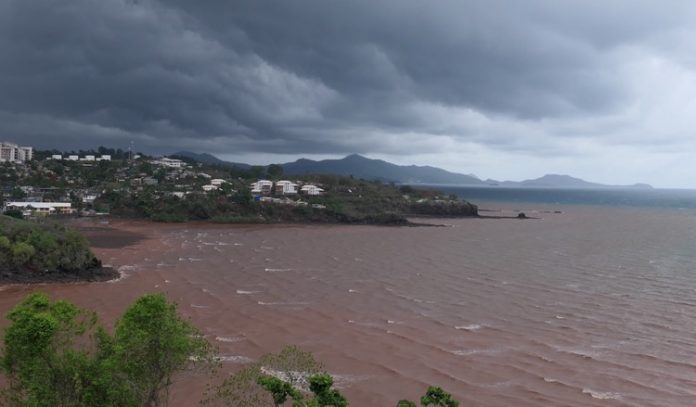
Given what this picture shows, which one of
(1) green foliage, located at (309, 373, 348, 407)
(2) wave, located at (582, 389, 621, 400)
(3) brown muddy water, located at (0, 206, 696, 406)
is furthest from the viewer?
(3) brown muddy water, located at (0, 206, 696, 406)

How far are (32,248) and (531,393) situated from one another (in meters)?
35.6

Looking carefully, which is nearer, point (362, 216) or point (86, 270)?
point (86, 270)

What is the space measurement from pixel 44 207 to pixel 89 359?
87.2 metres

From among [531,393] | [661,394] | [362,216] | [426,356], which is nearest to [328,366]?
[426,356]

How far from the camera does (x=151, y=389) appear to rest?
1275 cm

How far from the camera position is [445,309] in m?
32.6

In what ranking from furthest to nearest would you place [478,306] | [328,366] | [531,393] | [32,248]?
[32,248]
[478,306]
[328,366]
[531,393]

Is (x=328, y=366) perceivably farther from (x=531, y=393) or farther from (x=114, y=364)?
(x=114, y=364)

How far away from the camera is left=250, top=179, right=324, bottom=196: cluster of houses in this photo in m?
122

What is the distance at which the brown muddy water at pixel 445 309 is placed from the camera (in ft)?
69.8

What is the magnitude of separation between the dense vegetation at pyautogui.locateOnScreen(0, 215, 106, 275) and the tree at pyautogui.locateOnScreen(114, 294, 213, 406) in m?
31.4

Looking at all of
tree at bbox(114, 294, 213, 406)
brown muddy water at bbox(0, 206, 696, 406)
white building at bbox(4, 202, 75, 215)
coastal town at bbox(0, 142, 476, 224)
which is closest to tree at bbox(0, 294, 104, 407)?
tree at bbox(114, 294, 213, 406)

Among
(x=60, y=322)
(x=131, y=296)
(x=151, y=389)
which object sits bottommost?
(x=131, y=296)

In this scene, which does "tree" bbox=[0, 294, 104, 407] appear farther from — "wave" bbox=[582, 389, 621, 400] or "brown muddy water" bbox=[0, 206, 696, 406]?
"wave" bbox=[582, 389, 621, 400]
